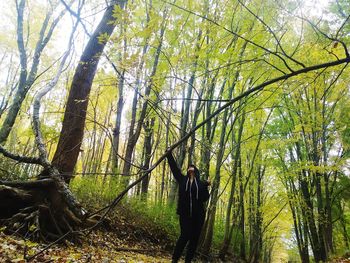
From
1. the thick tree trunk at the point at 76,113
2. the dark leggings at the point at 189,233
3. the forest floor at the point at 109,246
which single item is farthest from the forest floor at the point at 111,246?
the thick tree trunk at the point at 76,113

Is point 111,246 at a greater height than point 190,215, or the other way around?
point 190,215

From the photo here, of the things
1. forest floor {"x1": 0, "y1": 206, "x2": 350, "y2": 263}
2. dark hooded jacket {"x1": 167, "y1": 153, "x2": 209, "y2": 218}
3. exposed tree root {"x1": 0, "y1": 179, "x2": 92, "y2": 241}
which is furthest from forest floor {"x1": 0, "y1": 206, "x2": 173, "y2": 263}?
dark hooded jacket {"x1": 167, "y1": 153, "x2": 209, "y2": 218}

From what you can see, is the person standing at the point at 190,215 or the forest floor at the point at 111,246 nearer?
the forest floor at the point at 111,246

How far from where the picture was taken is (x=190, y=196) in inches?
159

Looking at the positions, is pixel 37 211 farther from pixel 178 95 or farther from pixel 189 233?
pixel 178 95

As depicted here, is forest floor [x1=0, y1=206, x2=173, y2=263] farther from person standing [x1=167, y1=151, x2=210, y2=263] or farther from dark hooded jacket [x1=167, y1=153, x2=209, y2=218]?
dark hooded jacket [x1=167, y1=153, x2=209, y2=218]

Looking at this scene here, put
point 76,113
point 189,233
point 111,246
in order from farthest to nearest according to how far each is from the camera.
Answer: point 111,246 → point 76,113 → point 189,233

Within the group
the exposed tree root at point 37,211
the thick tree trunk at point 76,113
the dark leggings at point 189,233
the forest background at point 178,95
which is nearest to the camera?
the forest background at point 178,95

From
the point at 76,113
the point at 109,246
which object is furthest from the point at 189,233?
the point at 76,113

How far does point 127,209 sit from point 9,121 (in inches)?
165

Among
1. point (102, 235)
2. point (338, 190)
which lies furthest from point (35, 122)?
point (338, 190)

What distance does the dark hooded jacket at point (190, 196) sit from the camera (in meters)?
4.03

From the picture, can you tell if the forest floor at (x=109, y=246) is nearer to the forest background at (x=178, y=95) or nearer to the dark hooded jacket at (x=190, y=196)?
the forest background at (x=178, y=95)

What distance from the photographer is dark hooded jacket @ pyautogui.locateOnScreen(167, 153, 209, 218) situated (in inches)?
159
